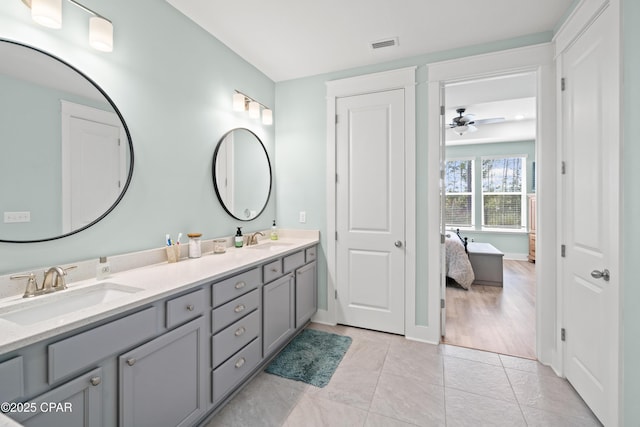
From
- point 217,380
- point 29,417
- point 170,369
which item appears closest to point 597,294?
point 217,380

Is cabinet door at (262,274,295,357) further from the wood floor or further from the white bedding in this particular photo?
the white bedding

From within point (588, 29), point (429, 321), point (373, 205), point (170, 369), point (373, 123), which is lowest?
point (429, 321)

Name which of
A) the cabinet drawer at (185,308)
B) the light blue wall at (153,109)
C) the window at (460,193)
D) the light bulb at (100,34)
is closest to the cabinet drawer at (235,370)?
the cabinet drawer at (185,308)

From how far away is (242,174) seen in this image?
109 inches

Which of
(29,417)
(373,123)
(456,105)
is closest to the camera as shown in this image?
(29,417)

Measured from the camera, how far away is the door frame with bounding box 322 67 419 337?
8.94 feet

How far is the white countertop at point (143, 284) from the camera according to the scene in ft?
3.10

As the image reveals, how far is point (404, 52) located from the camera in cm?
268

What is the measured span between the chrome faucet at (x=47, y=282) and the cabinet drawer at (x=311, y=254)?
6.02 ft

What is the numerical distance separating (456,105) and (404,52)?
2093mm

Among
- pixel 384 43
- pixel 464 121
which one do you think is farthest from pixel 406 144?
pixel 464 121

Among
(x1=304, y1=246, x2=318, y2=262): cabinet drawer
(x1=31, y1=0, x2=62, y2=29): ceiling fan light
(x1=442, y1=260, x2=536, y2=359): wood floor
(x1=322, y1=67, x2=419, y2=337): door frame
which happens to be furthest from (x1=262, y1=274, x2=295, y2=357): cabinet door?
(x1=31, y1=0, x2=62, y2=29): ceiling fan light

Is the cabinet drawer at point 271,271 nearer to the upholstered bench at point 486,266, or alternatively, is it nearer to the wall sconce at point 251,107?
the wall sconce at point 251,107

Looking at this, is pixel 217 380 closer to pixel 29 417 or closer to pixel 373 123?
pixel 29 417
